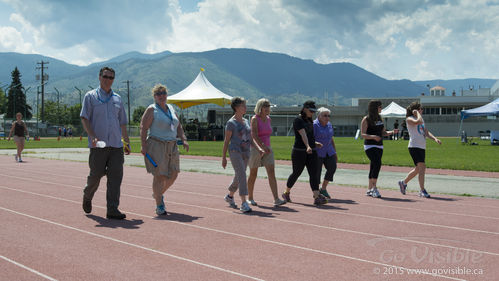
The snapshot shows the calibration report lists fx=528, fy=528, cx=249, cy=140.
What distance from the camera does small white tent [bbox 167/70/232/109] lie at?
3944 centimetres

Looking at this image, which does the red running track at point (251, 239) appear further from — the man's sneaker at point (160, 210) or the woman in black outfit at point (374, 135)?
the woman in black outfit at point (374, 135)

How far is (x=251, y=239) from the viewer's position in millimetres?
5996

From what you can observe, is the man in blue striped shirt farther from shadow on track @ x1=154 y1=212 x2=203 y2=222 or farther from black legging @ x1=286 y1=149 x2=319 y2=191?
black legging @ x1=286 y1=149 x2=319 y2=191

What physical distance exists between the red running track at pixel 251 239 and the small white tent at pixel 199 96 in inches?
1177

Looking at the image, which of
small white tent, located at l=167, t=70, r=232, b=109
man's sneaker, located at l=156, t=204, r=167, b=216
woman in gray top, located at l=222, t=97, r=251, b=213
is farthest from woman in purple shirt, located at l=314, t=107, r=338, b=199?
small white tent, located at l=167, t=70, r=232, b=109

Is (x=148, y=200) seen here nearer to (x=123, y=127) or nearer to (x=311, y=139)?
(x=123, y=127)

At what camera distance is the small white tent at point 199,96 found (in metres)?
39.4

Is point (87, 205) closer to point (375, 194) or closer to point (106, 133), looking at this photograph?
point (106, 133)

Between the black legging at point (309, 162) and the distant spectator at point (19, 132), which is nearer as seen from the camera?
the black legging at point (309, 162)

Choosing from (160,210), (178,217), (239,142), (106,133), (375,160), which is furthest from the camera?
(375,160)

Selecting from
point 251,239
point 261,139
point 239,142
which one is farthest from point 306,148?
point 251,239

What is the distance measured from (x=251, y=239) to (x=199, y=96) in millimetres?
34505

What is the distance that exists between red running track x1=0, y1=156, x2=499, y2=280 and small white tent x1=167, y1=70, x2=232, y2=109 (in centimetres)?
2988

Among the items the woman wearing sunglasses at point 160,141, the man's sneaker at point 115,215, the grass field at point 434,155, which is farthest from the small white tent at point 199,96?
the man's sneaker at point 115,215
